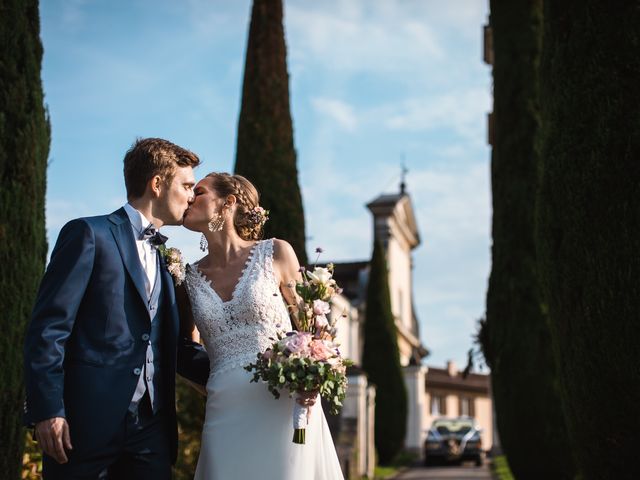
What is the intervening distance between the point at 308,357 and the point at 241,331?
1.97 feet

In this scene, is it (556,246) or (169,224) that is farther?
(556,246)

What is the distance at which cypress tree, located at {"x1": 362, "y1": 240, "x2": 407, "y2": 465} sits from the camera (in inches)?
1022

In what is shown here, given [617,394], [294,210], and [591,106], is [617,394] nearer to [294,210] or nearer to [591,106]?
[591,106]

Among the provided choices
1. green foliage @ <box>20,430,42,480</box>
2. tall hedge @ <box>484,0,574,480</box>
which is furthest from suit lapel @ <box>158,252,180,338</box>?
tall hedge @ <box>484,0,574,480</box>

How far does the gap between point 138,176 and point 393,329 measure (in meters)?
24.1

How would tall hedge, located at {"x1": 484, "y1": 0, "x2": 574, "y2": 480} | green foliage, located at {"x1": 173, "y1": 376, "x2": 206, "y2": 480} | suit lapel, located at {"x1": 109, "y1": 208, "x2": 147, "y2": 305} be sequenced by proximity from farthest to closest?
tall hedge, located at {"x1": 484, "y1": 0, "x2": 574, "y2": 480} < green foliage, located at {"x1": 173, "y1": 376, "x2": 206, "y2": 480} < suit lapel, located at {"x1": 109, "y1": 208, "x2": 147, "y2": 305}

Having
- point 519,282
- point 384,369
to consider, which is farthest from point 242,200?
point 384,369

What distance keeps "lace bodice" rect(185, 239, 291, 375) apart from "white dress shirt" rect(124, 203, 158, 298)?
517 mm

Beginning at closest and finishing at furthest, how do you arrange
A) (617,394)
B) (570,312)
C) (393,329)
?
(617,394) → (570,312) → (393,329)

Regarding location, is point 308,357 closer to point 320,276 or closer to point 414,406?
point 320,276

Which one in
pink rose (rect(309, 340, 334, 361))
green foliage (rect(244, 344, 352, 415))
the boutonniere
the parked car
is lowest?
the parked car

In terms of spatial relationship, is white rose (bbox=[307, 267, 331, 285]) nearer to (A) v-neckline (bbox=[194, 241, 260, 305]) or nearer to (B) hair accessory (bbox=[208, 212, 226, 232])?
(A) v-neckline (bbox=[194, 241, 260, 305])

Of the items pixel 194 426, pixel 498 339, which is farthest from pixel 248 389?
pixel 498 339

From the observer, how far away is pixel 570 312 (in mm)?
5387
